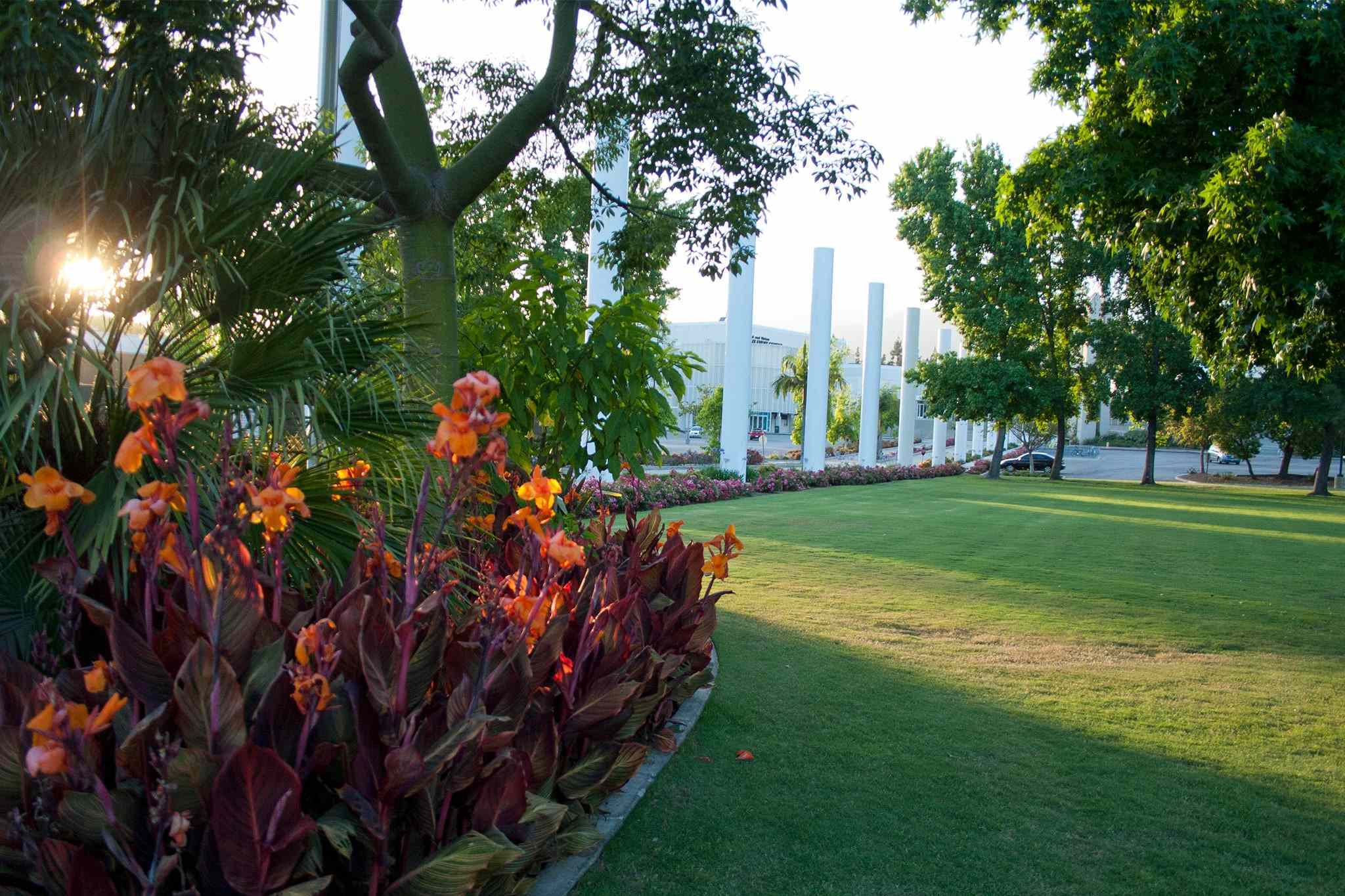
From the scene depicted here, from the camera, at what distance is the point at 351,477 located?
10.9ft

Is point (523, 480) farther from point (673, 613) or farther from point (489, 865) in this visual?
point (489, 865)

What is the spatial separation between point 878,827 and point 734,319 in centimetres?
2146

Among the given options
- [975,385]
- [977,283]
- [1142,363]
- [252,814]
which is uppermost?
[977,283]

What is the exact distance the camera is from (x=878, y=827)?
11.5 ft

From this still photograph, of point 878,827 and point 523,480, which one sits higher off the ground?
point 523,480

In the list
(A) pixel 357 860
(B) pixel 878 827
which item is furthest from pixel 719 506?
(A) pixel 357 860

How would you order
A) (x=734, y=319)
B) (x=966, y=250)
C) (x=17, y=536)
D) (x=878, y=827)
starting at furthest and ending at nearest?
1. (x=966, y=250)
2. (x=734, y=319)
3. (x=878, y=827)
4. (x=17, y=536)

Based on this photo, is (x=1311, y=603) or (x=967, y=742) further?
(x=1311, y=603)

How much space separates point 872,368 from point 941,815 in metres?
36.2

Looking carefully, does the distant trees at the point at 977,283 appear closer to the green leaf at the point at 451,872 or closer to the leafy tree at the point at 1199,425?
the leafy tree at the point at 1199,425

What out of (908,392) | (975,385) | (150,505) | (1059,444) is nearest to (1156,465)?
(908,392)

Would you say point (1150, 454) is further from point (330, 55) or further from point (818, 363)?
point (330, 55)

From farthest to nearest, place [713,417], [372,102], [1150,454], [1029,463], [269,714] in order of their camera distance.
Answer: [1029,463] < [713,417] < [1150,454] < [372,102] < [269,714]

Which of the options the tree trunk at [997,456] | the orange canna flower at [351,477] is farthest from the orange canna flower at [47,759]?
the tree trunk at [997,456]
